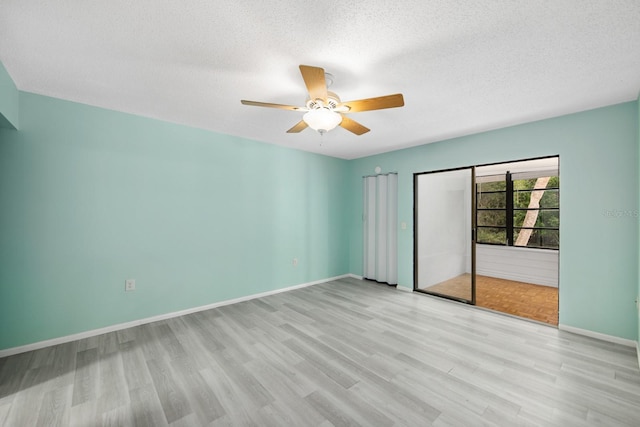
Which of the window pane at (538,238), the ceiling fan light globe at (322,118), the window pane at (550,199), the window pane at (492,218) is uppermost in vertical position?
the ceiling fan light globe at (322,118)

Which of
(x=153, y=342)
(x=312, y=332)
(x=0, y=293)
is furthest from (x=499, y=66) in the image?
(x=0, y=293)

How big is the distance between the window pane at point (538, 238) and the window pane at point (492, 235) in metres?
0.19

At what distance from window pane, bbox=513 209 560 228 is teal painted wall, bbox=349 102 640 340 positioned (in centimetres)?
274

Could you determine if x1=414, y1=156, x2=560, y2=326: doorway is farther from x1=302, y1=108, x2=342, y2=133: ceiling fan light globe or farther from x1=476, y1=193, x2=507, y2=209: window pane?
x1=302, y1=108, x2=342, y2=133: ceiling fan light globe

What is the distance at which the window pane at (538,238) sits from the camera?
5.05 meters

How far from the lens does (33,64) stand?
2.05 metres

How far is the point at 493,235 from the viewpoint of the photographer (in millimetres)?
5738

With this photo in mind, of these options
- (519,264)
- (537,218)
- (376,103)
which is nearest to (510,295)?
(519,264)

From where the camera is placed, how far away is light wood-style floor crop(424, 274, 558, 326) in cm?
354

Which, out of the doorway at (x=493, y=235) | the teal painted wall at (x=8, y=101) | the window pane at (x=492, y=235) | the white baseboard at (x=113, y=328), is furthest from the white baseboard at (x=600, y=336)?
the teal painted wall at (x=8, y=101)

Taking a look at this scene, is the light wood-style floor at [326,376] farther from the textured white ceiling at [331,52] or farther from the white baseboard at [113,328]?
the textured white ceiling at [331,52]

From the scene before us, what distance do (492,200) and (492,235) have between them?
0.79 metres

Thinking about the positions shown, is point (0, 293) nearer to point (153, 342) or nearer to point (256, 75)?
point (153, 342)

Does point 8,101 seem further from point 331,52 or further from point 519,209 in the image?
point 519,209
